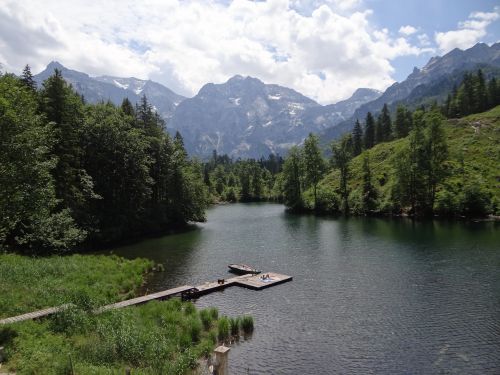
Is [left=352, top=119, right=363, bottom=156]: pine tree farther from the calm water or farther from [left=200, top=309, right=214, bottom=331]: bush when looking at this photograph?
[left=200, top=309, right=214, bottom=331]: bush

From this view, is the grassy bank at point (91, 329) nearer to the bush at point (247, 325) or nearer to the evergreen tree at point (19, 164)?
the bush at point (247, 325)

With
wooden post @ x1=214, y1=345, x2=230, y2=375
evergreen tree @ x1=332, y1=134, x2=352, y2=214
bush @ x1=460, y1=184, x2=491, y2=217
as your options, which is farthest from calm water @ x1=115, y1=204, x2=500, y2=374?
evergreen tree @ x1=332, y1=134, x2=352, y2=214

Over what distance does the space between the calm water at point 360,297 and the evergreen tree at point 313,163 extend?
48035 mm

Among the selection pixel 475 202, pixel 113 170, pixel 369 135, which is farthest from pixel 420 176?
pixel 369 135

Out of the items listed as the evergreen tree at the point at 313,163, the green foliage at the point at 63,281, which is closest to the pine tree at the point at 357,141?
the evergreen tree at the point at 313,163

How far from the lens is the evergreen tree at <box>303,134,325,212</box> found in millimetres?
118938

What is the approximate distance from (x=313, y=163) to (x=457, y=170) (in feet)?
127

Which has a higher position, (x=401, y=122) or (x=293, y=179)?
(x=401, y=122)

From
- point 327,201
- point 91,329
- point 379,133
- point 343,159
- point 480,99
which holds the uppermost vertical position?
point 480,99

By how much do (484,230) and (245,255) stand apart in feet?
140

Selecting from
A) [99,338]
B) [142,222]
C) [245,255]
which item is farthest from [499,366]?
[142,222]

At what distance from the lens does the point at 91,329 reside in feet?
79.2

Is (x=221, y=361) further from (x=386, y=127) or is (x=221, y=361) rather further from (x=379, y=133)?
(x=379, y=133)

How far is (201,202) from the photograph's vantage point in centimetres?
9138
